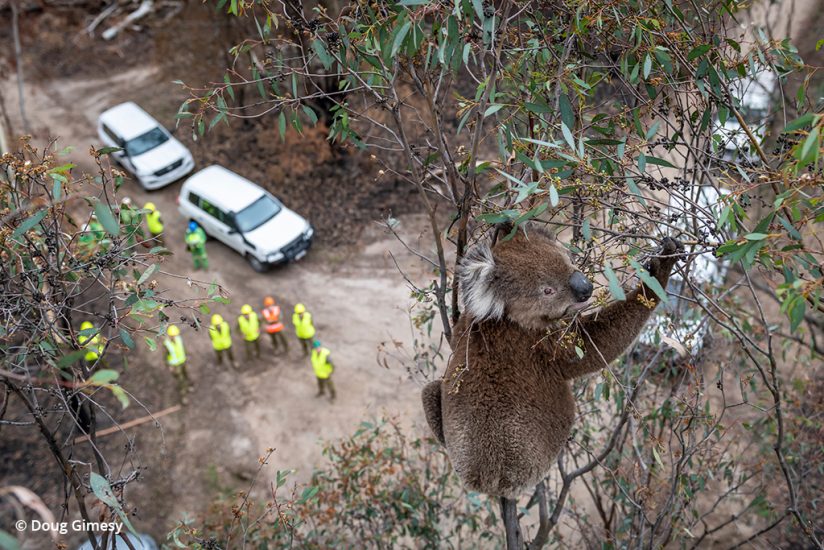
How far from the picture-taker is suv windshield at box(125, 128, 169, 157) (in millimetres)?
14578

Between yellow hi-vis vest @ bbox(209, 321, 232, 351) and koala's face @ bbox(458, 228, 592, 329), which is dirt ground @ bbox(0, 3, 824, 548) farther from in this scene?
koala's face @ bbox(458, 228, 592, 329)

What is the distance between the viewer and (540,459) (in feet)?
13.1

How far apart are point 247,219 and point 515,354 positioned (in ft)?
32.7

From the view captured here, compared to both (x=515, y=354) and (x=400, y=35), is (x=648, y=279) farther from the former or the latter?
(x=400, y=35)

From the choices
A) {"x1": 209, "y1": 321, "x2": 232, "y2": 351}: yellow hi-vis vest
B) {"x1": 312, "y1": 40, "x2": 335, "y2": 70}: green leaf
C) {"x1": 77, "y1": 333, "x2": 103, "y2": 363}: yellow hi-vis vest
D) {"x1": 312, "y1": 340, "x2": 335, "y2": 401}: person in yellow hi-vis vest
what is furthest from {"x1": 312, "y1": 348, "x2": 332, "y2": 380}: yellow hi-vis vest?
{"x1": 312, "y1": 40, "x2": 335, "y2": 70}: green leaf

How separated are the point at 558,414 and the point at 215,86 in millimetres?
3008

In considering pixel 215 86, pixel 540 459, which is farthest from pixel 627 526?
pixel 215 86

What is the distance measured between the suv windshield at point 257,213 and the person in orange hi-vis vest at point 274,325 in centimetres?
214

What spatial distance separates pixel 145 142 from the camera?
48.4ft

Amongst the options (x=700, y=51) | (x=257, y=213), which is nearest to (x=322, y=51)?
(x=700, y=51)

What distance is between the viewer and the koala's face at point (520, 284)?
3.75 metres

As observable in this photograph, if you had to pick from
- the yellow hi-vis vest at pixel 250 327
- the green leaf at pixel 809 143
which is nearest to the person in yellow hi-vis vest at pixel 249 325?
the yellow hi-vis vest at pixel 250 327

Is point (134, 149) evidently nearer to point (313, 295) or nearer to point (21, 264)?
point (313, 295)

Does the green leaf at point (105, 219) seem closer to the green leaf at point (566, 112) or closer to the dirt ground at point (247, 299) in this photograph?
the green leaf at point (566, 112)
